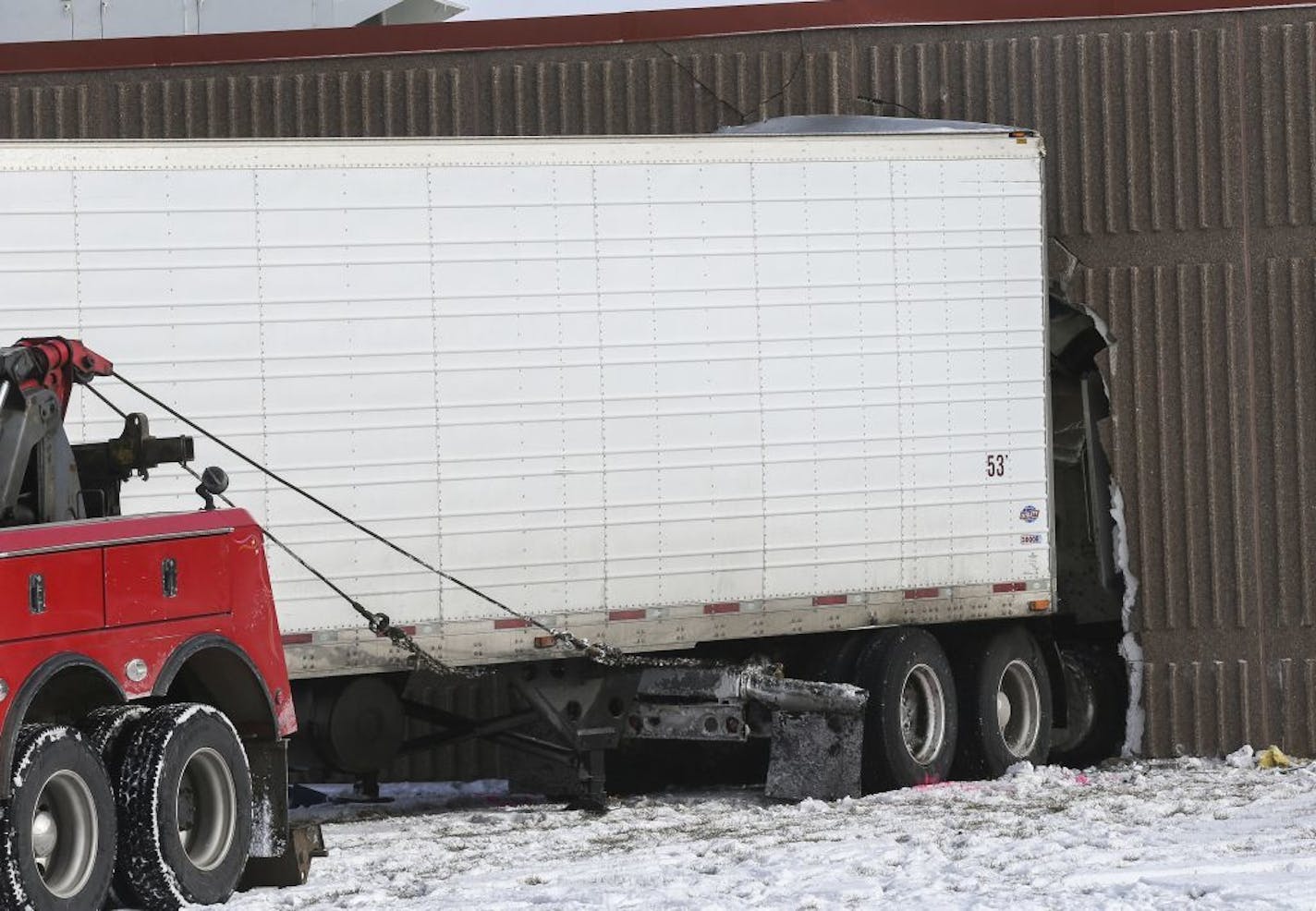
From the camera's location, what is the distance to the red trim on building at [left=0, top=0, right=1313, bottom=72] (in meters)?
17.4

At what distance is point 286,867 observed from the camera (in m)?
10.2

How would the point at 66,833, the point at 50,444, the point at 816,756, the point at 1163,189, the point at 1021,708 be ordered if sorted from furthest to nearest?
the point at 1163,189 < the point at 1021,708 < the point at 816,756 < the point at 50,444 < the point at 66,833

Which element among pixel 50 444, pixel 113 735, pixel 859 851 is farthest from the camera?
pixel 859 851

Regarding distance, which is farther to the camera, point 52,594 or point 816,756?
point 816,756

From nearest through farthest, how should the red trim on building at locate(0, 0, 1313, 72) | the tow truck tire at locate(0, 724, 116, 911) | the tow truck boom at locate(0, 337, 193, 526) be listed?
the tow truck tire at locate(0, 724, 116, 911) < the tow truck boom at locate(0, 337, 193, 526) < the red trim on building at locate(0, 0, 1313, 72)

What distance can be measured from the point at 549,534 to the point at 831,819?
2.27 meters

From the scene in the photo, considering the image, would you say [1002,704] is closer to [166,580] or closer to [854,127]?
[854,127]

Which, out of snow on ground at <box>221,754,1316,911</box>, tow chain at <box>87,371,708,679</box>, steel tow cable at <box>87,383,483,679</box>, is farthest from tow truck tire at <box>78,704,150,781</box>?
steel tow cable at <box>87,383,483,679</box>

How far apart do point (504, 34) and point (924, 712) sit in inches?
243

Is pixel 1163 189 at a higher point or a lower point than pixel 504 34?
lower

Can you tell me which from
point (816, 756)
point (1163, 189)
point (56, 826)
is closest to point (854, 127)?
point (1163, 189)

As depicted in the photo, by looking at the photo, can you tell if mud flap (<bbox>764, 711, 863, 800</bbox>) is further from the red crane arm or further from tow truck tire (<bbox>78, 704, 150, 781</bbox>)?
tow truck tire (<bbox>78, 704, 150, 781</bbox>)

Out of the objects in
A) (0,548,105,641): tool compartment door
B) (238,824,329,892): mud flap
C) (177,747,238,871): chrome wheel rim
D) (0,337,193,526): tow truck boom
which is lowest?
(238,824,329,892): mud flap

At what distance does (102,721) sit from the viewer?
30.3 feet
